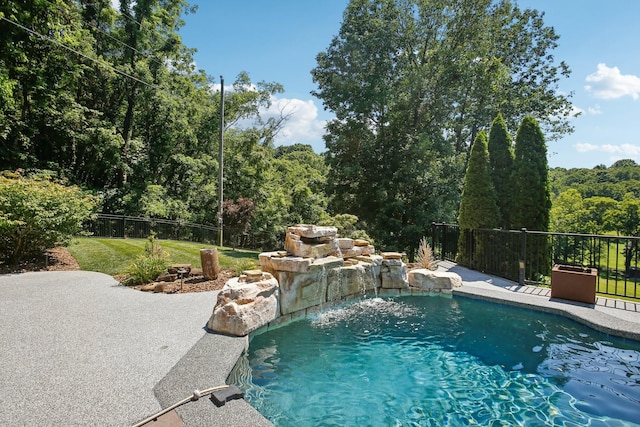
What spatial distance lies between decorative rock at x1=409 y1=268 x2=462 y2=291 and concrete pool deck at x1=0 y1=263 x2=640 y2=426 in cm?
32

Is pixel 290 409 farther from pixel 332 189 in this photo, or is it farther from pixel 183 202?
pixel 183 202

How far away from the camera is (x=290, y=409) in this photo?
293cm

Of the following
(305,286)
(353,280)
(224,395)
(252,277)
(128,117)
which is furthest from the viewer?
(128,117)

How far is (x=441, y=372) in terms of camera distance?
3689 millimetres

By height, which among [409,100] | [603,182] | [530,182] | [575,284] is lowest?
[575,284]

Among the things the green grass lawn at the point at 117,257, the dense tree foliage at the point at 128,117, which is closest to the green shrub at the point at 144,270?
the green grass lawn at the point at 117,257

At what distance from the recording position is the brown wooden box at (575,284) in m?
5.50

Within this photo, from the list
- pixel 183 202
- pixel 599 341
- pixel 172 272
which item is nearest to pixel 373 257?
pixel 599 341

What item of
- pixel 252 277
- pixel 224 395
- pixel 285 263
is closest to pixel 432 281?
pixel 285 263

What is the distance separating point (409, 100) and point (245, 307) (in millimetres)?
12222

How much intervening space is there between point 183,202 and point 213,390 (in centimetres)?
1523

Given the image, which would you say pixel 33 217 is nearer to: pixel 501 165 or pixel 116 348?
pixel 116 348

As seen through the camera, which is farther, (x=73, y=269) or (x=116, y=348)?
(x=73, y=269)

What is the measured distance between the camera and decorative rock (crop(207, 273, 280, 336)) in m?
4.06
